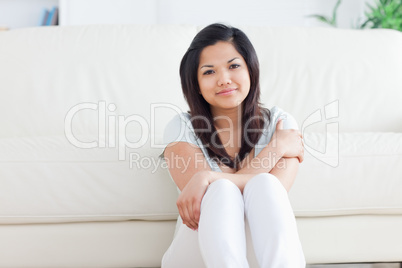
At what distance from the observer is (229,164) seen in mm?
1319

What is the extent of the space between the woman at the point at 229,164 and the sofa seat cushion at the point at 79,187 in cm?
15

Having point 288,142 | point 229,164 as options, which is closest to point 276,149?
point 288,142

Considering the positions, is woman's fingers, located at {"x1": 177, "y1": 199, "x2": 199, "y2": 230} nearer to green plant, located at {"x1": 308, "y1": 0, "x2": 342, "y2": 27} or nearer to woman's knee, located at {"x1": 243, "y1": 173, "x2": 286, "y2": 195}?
woman's knee, located at {"x1": 243, "y1": 173, "x2": 286, "y2": 195}

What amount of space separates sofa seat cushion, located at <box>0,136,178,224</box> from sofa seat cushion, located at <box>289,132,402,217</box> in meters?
0.38

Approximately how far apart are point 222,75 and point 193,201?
0.39 m

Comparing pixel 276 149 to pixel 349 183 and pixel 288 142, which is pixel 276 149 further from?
pixel 349 183

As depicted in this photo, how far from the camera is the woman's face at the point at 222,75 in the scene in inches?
50.6

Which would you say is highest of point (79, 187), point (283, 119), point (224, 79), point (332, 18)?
point (332, 18)

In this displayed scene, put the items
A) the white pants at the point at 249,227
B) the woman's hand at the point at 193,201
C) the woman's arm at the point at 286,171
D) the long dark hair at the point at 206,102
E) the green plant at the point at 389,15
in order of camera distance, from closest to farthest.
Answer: the white pants at the point at 249,227 < the woman's hand at the point at 193,201 < the woman's arm at the point at 286,171 < the long dark hair at the point at 206,102 < the green plant at the point at 389,15

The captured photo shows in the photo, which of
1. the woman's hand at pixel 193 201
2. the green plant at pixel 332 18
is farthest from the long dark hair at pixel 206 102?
the green plant at pixel 332 18

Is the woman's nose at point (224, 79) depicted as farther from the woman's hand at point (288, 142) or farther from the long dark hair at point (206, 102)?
the woman's hand at point (288, 142)

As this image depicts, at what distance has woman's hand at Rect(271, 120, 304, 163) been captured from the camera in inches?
48.7

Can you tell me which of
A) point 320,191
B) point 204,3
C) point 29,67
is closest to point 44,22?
point 204,3

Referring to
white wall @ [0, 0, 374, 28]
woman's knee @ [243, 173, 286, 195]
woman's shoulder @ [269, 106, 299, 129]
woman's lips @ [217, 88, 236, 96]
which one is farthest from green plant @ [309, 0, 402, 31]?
woman's knee @ [243, 173, 286, 195]
